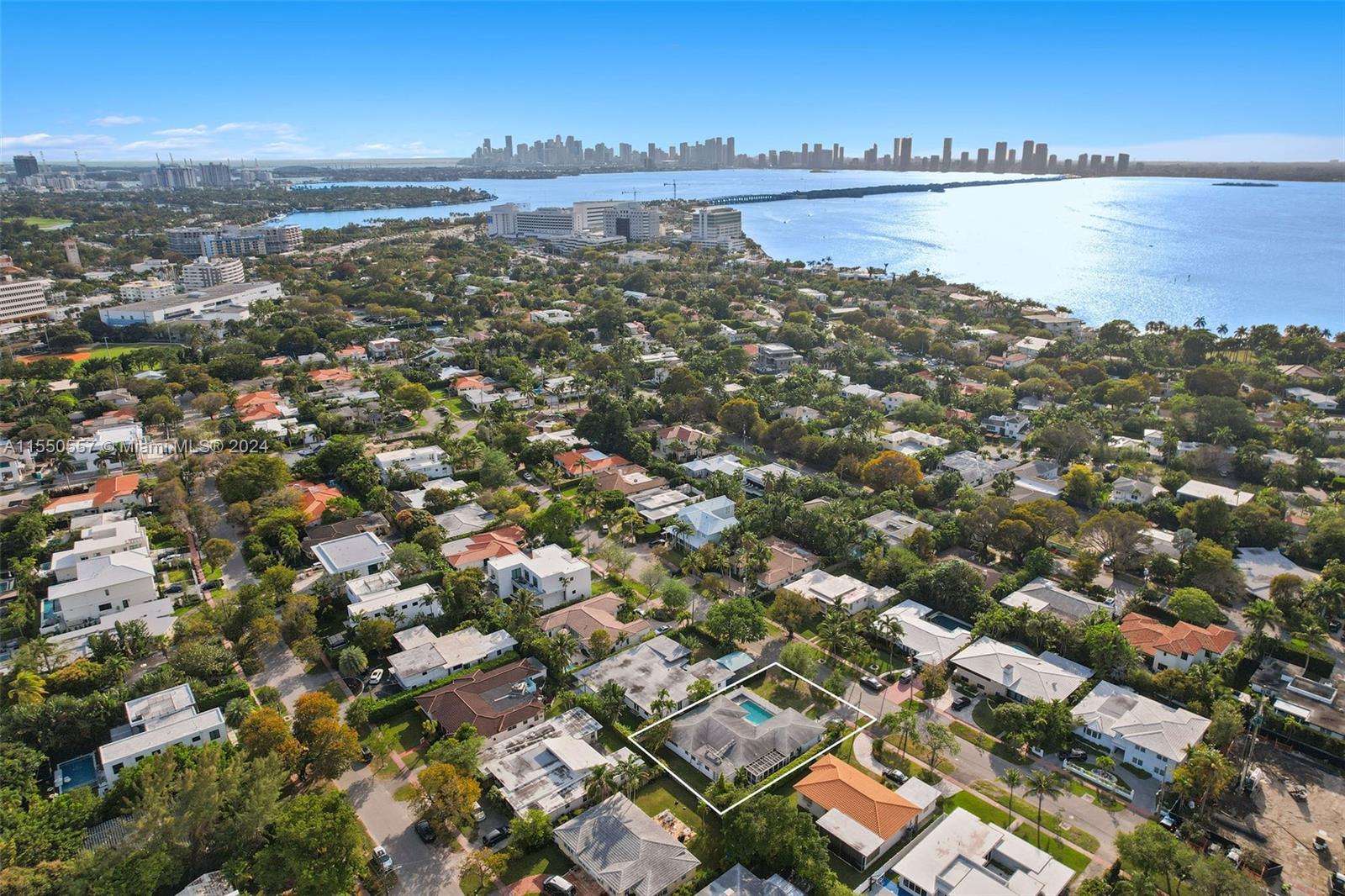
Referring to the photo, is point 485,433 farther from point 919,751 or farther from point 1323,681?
point 1323,681

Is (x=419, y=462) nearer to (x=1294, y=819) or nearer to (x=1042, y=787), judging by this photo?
(x=1042, y=787)

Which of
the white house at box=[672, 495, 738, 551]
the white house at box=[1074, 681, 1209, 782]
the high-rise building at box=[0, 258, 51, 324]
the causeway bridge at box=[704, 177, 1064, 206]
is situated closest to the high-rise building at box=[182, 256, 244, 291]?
the high-rise building at box=[0, 258, 51, 324]

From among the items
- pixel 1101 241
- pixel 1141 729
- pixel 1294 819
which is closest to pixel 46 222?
pixel 1141 729

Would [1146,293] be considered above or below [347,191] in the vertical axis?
below

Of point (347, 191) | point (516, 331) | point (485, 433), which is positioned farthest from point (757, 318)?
point (347, 191)

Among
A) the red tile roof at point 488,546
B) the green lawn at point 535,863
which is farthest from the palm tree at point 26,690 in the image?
the green lawn at point 535,863

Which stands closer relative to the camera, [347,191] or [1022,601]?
[1022,601]

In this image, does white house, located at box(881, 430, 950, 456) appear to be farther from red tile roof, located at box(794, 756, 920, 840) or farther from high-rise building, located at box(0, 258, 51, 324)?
high-rise building, located at box(0, 258, 51, 324)
